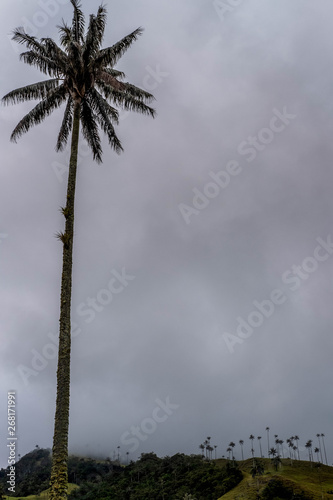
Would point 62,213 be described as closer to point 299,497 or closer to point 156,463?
point 299,497

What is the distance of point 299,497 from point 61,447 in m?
87.1

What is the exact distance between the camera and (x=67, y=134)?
20438mm

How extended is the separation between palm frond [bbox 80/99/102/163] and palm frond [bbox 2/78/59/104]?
1.53 meters

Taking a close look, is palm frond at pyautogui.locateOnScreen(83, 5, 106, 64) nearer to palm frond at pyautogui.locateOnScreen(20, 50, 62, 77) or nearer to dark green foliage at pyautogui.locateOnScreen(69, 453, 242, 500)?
palm frond at pyautogui.locateOnScreen(20, 50, 62, 77)

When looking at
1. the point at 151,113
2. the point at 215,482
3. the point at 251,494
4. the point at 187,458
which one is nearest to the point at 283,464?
the point at 187,458

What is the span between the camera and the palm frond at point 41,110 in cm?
1862

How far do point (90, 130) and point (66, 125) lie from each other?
1.19 metres

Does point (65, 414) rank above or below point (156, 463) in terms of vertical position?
above

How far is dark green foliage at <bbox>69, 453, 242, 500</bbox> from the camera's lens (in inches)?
3944

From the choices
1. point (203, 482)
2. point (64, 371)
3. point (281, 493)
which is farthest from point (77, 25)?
point (203, 482)

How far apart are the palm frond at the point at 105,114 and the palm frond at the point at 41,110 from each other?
1269mm

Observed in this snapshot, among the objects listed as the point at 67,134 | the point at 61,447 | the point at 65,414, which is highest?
the point at 67,134

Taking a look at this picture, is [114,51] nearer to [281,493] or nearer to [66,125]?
[66,125]

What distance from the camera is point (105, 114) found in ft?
63.6
